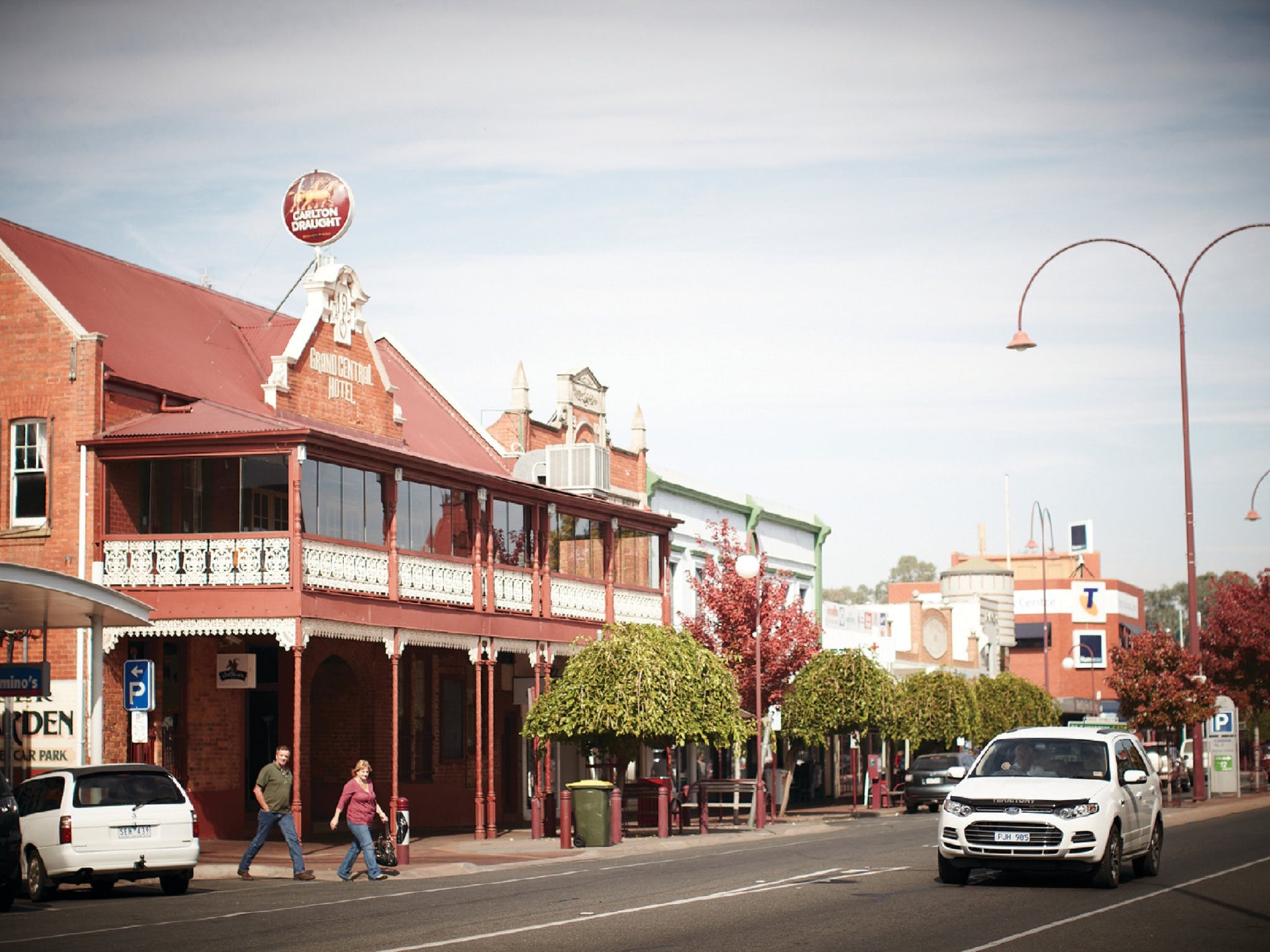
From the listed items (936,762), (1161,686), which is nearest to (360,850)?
(1161,686)

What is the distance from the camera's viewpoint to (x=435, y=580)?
28.7 metres

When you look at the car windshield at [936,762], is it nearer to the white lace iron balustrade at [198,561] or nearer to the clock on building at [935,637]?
the white lace iron balustrade at [198,561]

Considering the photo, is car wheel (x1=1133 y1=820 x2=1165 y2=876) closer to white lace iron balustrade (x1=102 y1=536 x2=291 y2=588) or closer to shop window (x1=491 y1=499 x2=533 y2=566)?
white lace iron balustrade (x1=102 y1=536 x2=291 y2=588)

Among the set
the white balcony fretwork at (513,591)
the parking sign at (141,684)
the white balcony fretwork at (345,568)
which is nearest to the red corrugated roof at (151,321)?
the white balcony fretwork at (345,568)

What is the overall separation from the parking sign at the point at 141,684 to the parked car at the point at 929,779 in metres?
24.4

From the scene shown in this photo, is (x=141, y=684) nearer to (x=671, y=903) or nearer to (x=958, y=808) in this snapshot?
(x=671, y=903)

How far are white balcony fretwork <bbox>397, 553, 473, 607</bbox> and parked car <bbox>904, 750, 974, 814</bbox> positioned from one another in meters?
17.3

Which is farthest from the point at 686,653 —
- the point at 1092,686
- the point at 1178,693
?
the point at 1092,686

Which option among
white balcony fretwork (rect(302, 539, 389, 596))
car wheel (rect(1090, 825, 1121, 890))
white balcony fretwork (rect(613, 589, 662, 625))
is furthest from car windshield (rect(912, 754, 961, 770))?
car wheel (rect(1090, 825, 1121, 890))

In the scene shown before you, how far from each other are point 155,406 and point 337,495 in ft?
10.7

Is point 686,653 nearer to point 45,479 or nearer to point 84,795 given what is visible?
point 45,479

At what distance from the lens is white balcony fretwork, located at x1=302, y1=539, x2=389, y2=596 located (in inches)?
989

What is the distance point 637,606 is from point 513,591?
5.34 metres

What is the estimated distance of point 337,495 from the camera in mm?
27281
